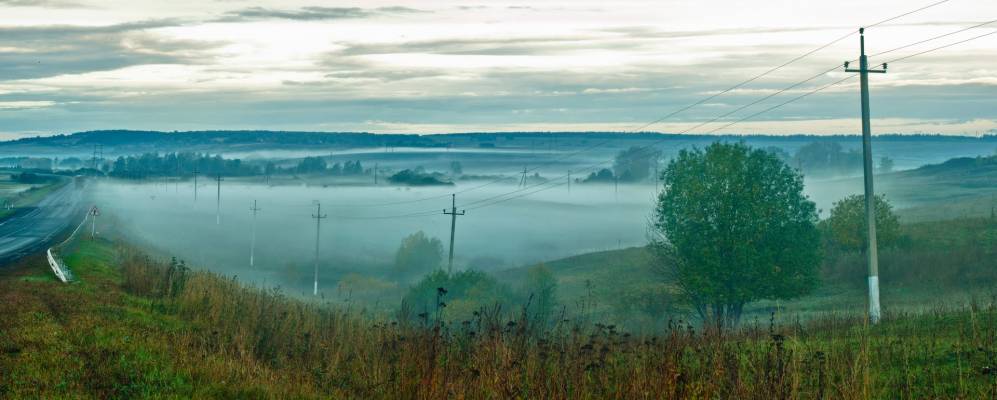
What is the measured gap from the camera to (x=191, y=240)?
5138 inches

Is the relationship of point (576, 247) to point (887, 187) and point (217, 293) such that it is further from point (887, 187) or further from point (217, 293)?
point (217, 293)

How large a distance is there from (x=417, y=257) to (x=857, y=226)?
2505 inches

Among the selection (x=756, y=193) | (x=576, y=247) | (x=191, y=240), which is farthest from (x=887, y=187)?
(x=756, y=193)

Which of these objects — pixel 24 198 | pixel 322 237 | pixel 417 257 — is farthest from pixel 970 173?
pixel 24 198

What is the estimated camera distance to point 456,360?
1396cm

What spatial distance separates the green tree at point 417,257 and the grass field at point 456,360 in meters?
90.3

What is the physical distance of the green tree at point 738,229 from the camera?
4553cm

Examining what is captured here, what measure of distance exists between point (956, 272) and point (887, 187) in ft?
460

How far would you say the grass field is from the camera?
37.2 ft

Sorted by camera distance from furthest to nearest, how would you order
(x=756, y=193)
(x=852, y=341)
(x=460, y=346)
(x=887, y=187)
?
(x=887, y=187) < (x=756, y=193) < (x=852, y=341) < (x=460, y=346)

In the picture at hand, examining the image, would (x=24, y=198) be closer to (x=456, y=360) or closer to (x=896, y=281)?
(x=896, y=281)

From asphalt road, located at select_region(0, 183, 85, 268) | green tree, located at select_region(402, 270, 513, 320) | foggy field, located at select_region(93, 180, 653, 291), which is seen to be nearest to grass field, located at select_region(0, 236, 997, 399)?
asphalt road, located at select_region(0, 183, 85, 268)

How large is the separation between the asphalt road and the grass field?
86.6 ft

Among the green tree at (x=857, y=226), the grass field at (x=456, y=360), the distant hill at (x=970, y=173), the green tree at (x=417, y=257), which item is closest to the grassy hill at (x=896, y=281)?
the green tree at (x=857, y=226)
